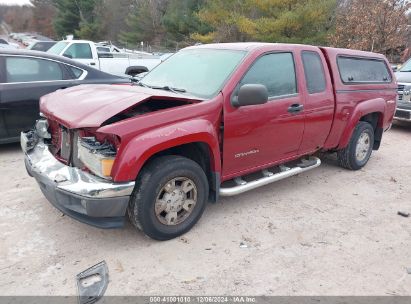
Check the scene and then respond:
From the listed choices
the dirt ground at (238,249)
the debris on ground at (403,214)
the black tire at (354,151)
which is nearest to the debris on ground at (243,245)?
the dirt ground at (238,249)

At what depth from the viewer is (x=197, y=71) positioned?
13.8 feet

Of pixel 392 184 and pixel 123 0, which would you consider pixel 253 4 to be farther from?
pixel 123 0

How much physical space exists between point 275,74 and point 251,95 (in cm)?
85

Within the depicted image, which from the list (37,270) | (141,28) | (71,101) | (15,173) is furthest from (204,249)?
(141,28)

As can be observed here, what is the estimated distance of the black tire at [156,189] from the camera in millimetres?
3287

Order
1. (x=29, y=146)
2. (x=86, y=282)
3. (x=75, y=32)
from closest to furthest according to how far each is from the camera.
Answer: (x=86, y=282), (x=29, y=146), (x=75, y=32)

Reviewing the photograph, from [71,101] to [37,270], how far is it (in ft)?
5.10

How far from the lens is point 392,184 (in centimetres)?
534

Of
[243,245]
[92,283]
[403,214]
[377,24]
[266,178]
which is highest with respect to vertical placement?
[377,24]

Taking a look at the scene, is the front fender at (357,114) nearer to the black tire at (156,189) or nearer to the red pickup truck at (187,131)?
the red pickup truck at (187,131)

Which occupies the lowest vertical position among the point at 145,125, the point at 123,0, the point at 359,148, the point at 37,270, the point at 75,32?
the point at 37,270

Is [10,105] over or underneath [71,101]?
underneath

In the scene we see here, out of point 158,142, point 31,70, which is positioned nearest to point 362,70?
point 158,142

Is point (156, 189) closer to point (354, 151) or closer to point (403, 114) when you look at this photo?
point (354, 151)
